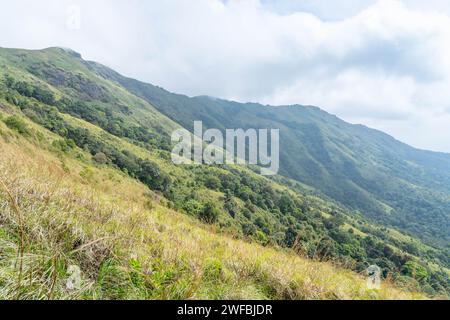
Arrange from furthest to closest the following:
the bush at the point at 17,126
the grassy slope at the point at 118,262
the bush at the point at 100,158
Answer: the bush at the point at 100,158, the bush at the point at 17,126, the grassy slope at the point at 118,262

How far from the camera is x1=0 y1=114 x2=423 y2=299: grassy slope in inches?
138

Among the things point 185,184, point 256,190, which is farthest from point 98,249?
point 256,190

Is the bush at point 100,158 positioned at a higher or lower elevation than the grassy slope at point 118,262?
lower

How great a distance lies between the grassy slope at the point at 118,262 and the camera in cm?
350

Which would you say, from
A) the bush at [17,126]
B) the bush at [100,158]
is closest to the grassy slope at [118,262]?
the bush at [17,126]

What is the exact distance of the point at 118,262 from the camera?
4180 mm

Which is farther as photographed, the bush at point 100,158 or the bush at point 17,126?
the bush at point 100,158

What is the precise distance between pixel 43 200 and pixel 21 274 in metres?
2.39

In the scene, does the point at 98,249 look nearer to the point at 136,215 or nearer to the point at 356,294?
the point at 136,215

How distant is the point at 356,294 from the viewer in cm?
473

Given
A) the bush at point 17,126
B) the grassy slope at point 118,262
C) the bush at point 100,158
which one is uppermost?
the bush at point 17,126

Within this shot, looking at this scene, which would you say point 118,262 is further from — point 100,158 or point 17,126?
point 100,158

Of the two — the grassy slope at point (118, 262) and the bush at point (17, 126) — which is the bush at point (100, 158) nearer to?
the bush at point (17, 126)
